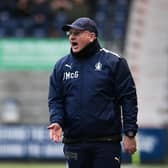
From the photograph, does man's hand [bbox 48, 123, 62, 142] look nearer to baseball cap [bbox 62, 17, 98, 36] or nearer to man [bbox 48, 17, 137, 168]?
man [bbox 48, 17, 137, 168]

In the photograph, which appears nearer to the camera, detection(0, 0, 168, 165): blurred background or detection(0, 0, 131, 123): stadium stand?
detection(0, 0, 168, 165): blurred background

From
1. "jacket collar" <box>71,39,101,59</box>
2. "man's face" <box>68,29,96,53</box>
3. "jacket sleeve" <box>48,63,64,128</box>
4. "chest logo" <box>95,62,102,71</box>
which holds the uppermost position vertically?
"man's face" <box>68,29,96,53</box>

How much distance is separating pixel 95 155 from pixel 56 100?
0.58 meters

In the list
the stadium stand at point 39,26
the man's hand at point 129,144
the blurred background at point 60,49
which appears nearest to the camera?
the man's hand at point 129,144

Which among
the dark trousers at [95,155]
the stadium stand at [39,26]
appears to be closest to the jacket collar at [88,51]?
the dark trousers at [95,155]

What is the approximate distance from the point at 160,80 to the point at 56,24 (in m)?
2.88

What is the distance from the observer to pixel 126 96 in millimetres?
6793

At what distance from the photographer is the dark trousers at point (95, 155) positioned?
266 inches

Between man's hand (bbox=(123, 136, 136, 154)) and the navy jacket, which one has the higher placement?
the navy jacket

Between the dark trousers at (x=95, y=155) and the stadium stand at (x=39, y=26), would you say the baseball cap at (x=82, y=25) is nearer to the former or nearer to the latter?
the dark trousers at (x=95, y=155)

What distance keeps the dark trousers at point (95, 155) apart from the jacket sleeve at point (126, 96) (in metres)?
0.22

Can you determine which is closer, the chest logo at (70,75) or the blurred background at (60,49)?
the chest logo at (70,75)

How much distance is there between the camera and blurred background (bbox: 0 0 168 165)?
60.2 ft

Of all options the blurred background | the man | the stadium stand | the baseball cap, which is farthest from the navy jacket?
the stadium stand
